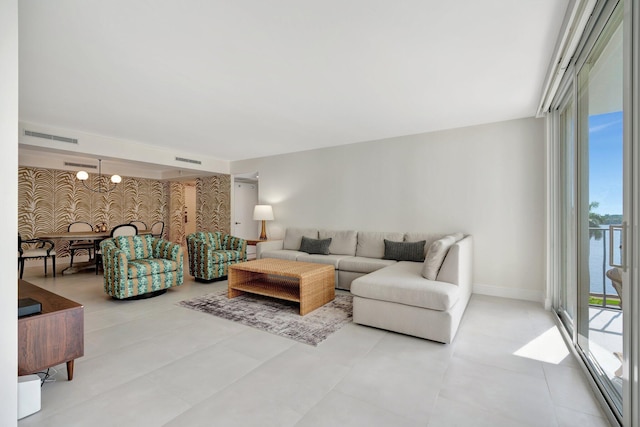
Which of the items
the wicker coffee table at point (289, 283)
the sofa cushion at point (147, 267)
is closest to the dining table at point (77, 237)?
the sofa cushion at point (147, 267)

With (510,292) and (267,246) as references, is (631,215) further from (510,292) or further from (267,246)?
(267,246)

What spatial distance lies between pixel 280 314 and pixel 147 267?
1.98 metres

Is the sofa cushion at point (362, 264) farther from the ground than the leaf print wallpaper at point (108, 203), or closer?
closer

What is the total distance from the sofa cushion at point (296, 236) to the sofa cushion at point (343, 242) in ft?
1.34

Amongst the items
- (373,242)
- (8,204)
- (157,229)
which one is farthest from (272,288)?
(157,229)

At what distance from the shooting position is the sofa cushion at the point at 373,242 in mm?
4730

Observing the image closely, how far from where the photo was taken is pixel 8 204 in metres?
1.40

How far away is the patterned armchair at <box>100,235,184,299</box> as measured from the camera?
371cm

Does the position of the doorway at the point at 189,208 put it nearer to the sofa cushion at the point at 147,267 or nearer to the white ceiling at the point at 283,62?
the white ceiling at the point at 283,62

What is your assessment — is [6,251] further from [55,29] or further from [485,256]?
[485,256]

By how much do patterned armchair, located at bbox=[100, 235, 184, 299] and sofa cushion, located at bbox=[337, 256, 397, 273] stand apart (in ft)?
7.95

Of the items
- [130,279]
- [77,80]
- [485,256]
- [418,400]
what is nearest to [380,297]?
[418,400]

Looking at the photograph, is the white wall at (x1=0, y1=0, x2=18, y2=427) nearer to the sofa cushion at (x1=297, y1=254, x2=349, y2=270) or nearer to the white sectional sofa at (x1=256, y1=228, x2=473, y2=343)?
the white sectional sofa at (x1=256, y1=228, x2=473, y2=343)

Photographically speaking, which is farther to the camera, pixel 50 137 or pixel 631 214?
pixel 50 137
